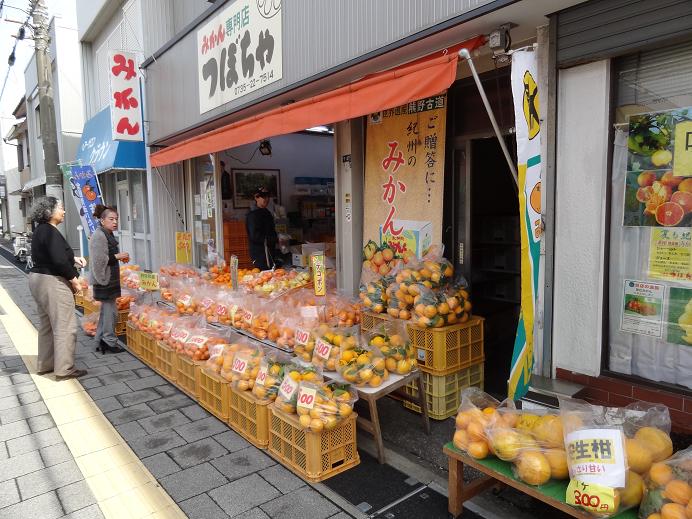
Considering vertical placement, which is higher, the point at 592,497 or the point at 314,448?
the point at 592,497

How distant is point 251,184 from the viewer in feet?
33.5

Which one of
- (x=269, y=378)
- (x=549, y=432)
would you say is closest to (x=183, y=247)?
(x=269, y=378)

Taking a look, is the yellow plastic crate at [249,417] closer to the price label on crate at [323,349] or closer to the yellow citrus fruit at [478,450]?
the price label on crate at [323,349]

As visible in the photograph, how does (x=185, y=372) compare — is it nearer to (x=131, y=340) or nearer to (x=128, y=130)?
(x=131, y=340)

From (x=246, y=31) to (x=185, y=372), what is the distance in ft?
15.7

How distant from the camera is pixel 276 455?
406cm

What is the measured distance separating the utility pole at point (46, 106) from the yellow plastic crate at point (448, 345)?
34.8 ft

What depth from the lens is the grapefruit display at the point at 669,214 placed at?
323 cm

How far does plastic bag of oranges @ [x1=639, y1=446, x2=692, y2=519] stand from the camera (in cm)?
223

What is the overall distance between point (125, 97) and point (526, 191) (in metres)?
9.39

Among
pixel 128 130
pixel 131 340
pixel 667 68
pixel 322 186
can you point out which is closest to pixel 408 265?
pixel 667 68

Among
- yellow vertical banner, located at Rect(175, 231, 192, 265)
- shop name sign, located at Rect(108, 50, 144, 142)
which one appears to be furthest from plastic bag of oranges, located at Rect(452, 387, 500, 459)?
shop name sign, located at Rect(108, 50, 144, 142)

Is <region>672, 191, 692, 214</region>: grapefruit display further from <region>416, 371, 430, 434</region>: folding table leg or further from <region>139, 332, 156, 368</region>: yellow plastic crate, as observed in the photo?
<region>139, 332, 156, 368</region>: yellow plastic crate

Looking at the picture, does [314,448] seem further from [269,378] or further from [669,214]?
[669,214]
